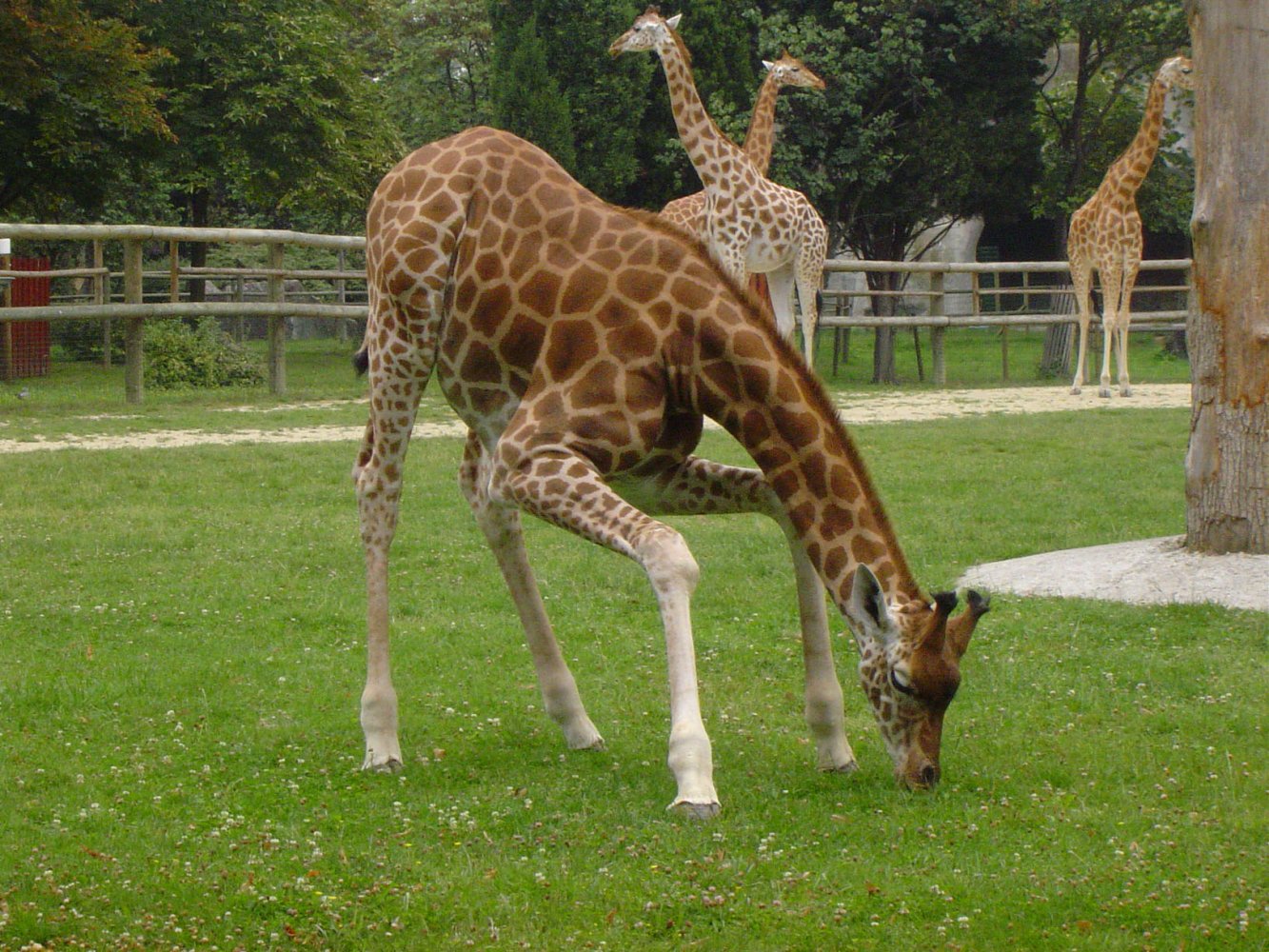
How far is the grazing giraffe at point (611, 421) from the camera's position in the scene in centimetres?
522

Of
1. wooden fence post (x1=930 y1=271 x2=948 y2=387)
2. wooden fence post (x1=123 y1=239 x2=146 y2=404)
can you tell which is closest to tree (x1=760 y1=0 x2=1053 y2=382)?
wooden fence post (x1=930 y1=271 x2=948 y2=387)

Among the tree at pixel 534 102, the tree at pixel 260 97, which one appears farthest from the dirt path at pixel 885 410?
the tree at pixel 260 97

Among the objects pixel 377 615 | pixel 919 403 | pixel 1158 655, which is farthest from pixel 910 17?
pixel 377 615

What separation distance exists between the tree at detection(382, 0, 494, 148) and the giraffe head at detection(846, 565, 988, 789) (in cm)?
3139

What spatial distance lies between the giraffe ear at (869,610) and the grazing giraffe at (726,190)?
9133mm

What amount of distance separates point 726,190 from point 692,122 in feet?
2.85

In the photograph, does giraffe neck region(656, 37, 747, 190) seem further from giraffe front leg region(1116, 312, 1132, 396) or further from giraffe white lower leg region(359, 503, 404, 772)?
giraffe white lower leg region(359, 503, 404, 772)

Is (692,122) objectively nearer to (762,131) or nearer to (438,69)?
(762,131)

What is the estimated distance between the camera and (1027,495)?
1223 cm

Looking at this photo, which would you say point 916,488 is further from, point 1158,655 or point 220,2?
point 220,2

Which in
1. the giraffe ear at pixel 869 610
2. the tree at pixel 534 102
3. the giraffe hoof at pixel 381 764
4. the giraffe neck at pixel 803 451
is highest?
the tree at pixel 534 102

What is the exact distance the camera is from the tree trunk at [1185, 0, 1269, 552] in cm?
857

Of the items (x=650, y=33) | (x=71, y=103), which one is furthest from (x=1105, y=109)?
(x=71, y=103)

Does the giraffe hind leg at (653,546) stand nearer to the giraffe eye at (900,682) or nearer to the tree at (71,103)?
the giraffe eye at (900,682)
